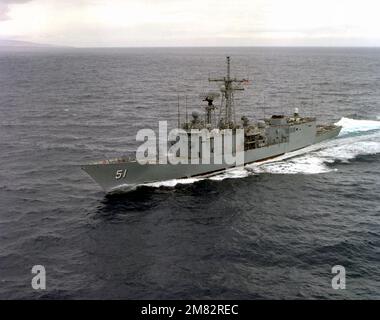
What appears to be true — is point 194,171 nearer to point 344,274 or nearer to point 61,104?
point 344,274

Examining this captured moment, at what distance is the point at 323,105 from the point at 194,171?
187 feet

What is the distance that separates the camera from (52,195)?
150 feet

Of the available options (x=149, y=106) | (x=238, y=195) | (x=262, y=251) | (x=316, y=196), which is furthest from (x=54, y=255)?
(x=149, y=106)

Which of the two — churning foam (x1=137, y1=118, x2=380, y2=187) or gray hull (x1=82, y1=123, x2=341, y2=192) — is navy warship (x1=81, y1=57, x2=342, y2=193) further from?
churning foam (x1=137, y1=118, x2=380, y2=187)

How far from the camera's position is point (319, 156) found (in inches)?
2381

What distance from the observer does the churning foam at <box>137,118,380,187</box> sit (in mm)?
53562

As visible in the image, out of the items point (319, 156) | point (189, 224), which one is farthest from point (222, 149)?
point (189, 224)

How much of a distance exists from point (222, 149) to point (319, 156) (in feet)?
50.9

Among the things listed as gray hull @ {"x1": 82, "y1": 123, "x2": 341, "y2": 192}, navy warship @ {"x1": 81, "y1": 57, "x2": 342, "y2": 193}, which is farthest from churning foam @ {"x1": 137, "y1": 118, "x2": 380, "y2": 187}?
navy warship @ {"x1": 81, "y1": 57, "x2": 342, "y2": 193}

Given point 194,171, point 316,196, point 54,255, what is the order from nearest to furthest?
point 54,255, point 316,196, point 194,171

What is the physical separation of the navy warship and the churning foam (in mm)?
833

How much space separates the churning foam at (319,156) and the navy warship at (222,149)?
2.73ft

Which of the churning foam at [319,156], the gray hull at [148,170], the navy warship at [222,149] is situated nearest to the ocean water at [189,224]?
the churning foam at [319,156]

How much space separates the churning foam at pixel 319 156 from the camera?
2109 inches
